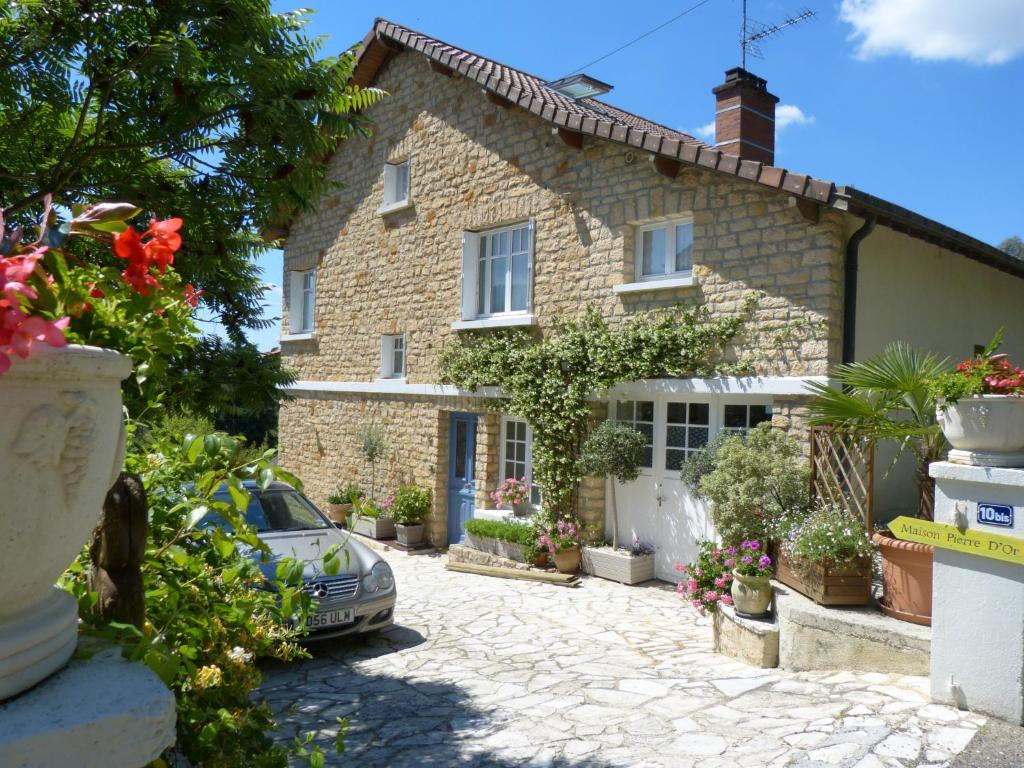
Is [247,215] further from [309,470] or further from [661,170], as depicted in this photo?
[309,470]

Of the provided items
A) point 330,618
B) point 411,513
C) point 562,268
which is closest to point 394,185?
point 562,268

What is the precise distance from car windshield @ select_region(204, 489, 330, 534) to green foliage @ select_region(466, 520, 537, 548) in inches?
123

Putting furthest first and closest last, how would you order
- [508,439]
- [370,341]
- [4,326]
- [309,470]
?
1. [309,470]
2. [370,341]
3. [508,439]
4. [4,326]

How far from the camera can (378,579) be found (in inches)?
275

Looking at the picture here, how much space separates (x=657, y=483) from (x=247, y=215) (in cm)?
627

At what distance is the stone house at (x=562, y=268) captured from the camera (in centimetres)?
813

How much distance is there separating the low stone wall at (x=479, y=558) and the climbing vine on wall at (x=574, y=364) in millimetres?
817

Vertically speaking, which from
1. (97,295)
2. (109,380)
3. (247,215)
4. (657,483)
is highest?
(247,215)

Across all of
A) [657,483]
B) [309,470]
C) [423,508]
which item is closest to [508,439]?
[423,508]

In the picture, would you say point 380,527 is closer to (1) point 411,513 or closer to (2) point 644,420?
(1) point 411,513

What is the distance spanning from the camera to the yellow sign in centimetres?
428

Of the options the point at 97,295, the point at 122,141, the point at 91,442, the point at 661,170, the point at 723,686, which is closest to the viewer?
the point at 91,442

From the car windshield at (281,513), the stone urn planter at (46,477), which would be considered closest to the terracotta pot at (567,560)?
the car windshield at (281,513)

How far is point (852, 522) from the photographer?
6008 mm
